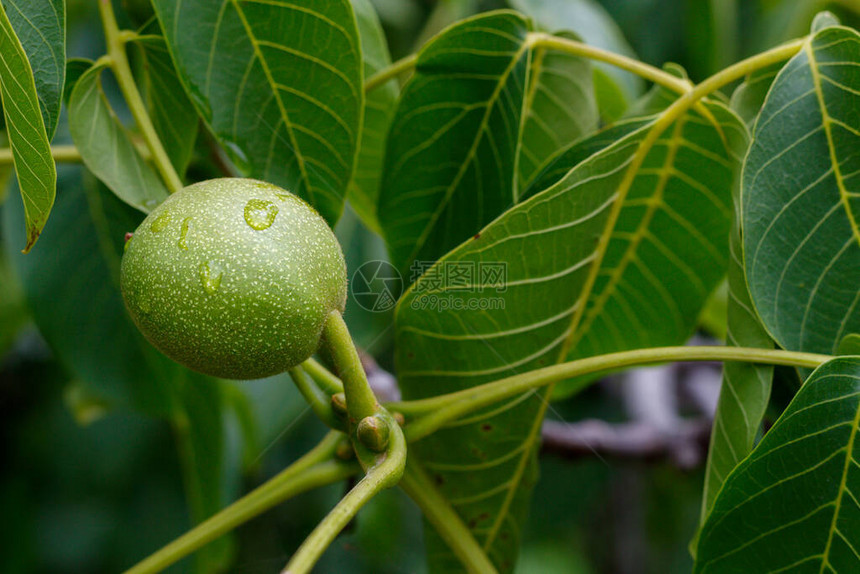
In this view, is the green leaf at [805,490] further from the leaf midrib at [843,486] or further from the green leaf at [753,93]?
the green leaf at [753,93]

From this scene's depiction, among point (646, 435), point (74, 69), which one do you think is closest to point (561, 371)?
point (74, 69)

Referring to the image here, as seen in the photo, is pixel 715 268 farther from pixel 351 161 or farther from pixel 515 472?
pixel 351 161

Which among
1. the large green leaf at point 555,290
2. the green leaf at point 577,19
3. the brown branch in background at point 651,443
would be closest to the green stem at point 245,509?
the large green leaf at point 555,290

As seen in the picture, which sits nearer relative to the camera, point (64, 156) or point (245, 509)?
point (245, 509)

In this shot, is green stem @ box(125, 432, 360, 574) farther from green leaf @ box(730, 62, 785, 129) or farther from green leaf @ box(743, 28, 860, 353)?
green leaf @ box(730, 62, 785, 129)

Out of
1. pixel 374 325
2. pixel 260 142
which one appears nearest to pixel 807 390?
pixel 260 142

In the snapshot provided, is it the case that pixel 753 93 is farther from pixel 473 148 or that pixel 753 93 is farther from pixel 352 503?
pixel 352 503
